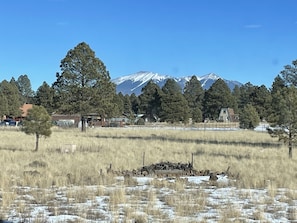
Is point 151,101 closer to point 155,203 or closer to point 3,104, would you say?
point 3,104

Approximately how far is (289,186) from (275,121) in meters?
12.1

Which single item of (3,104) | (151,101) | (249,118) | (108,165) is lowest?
(108,165)

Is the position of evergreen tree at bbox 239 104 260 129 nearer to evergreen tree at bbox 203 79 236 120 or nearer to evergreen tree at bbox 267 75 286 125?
evergreen tree at bbox 267 75 286 125

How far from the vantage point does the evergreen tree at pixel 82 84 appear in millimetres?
52625

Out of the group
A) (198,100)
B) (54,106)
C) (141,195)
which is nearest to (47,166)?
(141,195)

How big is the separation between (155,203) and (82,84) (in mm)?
43094

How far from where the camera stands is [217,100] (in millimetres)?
103438

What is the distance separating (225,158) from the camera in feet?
75.6

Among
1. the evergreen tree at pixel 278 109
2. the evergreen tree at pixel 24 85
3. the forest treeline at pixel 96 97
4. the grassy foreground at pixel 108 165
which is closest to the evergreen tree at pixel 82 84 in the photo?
the forest treeline at pixel 96 97

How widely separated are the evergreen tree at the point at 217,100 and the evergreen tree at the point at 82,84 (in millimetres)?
53160

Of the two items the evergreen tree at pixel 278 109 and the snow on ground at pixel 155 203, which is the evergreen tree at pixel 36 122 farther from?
the evergreen tree at pixel 278 109

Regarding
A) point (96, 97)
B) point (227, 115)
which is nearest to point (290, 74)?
point (227, 115)

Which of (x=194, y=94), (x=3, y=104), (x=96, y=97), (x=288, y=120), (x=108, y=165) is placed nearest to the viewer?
(x=108, y=165)

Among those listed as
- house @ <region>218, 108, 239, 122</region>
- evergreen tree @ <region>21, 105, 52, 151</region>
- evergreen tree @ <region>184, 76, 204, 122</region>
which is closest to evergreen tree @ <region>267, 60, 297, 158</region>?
evergreen tree @ <region>21, 105, 52, 151</region>
